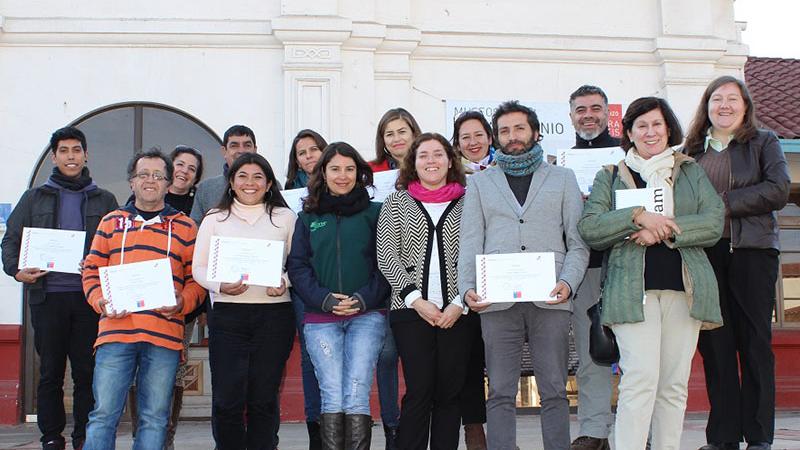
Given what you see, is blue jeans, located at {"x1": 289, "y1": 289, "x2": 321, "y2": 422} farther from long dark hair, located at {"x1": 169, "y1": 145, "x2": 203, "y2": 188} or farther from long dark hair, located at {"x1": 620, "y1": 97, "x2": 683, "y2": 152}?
long dark hair, located at {"x1": 620, "y1": 97, "x2": 683, "y2": 152}

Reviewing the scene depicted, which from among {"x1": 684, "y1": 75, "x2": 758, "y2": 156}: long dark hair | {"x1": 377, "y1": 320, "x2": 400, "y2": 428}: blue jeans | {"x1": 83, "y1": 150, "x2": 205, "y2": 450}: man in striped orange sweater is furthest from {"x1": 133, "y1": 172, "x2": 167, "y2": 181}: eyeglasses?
{"x1": 684, "y1": 75, "x2": 758, "y2": 156}: long dark hair

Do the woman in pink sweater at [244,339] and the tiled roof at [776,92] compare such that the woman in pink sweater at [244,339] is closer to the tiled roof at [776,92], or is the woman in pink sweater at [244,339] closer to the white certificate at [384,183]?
the white certificate at [384,183]

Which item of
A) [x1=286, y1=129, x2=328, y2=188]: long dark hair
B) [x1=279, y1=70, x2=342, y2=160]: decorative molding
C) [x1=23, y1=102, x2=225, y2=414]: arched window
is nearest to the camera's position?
[x1=286, y1=129, x2=328, y2=188]: long dark hair

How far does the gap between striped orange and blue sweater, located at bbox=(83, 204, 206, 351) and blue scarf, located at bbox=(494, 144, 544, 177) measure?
6.29 ft

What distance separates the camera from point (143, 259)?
14.7ft

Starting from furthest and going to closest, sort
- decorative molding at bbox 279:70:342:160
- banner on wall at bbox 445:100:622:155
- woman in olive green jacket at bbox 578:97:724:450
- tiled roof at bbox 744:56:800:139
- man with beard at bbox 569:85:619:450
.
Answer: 1. tiled roof at bbox 744:56:800:139
2. banner on wall at bbox 445:100:622:155
3. decorative molding at bbox 279:70:342:160
4. man with beard at bbox 569:85:619:450
5. woman in olive green jacket at bbox 578:97:724:450

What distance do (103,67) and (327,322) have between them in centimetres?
470

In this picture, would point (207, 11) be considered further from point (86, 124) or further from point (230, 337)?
point (230, 337)

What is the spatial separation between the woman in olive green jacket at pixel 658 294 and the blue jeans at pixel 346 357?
1.30 metres

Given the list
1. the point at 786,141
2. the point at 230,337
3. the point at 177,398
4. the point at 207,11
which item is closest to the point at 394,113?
the point at 230,337

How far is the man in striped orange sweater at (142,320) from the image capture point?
171 inches

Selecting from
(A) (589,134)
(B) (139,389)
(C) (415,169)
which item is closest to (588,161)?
(A) (589,134)

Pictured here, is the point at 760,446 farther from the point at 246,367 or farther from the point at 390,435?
the point at 246,367

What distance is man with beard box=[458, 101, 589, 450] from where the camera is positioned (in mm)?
4031
